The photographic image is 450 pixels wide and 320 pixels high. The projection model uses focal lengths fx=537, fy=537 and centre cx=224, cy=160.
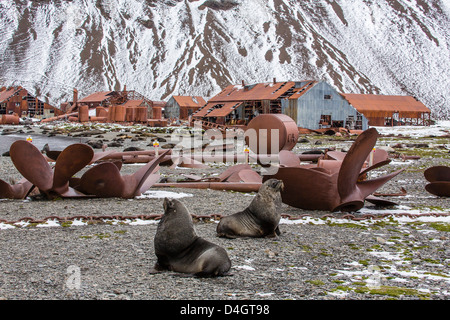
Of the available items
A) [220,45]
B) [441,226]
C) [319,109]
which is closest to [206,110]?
[319,109]

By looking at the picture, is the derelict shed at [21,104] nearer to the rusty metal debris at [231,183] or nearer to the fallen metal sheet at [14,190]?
the rusty metal debris at [231,183]

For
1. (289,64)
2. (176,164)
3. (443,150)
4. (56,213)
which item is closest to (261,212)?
(56,213)

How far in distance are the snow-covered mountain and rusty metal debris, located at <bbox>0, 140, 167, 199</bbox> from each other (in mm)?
123317

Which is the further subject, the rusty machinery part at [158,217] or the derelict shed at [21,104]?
the derelict shed at [21,104]

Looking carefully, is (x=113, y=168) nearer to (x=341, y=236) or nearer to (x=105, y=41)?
(x=341, y=236)

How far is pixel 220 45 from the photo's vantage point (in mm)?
161375

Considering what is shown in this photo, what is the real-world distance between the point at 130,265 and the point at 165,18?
597ft

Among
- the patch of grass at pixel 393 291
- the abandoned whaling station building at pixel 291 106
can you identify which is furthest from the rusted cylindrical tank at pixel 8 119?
the patch of grass at pixel 393 291

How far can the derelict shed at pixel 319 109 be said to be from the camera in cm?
4672

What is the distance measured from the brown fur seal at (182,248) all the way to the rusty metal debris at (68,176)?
4481mm

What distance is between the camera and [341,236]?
23.0 feet

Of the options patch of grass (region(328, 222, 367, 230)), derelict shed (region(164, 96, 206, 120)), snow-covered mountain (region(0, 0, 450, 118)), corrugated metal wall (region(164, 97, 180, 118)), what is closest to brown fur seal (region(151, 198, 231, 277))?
patch of grass (region(328, 222, 367, 230))

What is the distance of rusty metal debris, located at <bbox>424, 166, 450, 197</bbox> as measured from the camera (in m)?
10.8

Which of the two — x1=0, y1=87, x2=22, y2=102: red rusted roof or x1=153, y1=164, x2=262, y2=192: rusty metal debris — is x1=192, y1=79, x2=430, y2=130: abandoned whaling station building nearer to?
x1=153, y1=164, x2=262, y2=192: rusty metal debris
